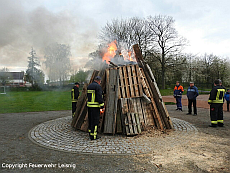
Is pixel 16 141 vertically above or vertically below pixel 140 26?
below

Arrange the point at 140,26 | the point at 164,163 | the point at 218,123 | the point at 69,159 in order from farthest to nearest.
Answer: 1. the point at 140,26
2. the point at 218,123
3. the point at 69,159
4. the point at 164,163

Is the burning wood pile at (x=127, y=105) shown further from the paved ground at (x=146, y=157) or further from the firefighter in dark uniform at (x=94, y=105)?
the paved ground at (x=146, y=157)

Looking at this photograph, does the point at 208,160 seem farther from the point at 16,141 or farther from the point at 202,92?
the point at 202,92

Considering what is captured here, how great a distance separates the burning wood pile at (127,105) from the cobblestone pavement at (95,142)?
0.37m

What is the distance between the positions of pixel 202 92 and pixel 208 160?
27.8 m

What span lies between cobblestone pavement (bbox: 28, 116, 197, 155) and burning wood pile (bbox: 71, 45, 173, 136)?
1.22 feet

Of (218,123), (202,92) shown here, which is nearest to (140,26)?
(202,92)

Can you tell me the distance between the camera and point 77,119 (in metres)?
6.77

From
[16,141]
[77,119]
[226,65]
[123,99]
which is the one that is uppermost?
[226,65]

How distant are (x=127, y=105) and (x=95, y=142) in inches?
65.1

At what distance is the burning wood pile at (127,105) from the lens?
5.72 meters

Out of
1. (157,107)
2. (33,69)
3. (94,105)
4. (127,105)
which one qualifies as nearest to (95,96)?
(94,105)

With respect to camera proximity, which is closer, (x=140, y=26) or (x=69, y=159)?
(x=69, y=159)

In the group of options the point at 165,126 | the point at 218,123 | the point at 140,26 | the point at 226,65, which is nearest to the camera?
the point at 165,126
